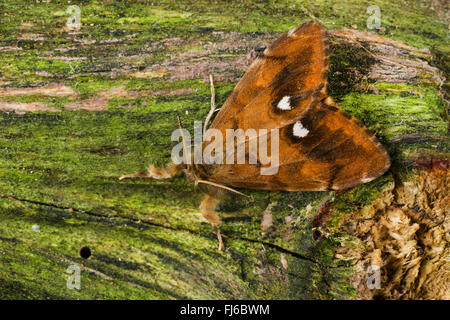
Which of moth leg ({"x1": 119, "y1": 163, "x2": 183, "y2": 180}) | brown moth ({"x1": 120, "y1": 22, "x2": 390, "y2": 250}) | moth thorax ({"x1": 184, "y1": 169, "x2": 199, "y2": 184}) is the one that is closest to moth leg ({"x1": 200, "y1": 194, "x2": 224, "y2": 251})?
brown moth ({"x1": 120, "y1": 22, "x2": 390, "y2": 250})

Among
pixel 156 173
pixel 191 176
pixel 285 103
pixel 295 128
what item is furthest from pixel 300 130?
pixel 156 173

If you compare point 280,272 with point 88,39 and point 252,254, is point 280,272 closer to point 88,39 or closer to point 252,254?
point 252,254

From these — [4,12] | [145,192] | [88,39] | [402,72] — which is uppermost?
[4,12]

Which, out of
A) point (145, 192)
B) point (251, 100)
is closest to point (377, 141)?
point (251, 100)

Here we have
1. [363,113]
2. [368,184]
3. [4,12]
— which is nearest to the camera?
[368,184]

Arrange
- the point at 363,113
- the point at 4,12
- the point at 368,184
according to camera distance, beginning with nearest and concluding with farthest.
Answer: the point at 368,184 → the point at 363,113 → the point at 4,12

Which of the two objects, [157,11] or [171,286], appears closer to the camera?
[171,286]
